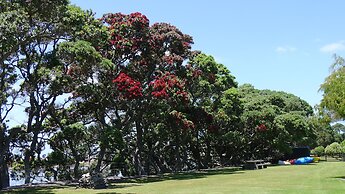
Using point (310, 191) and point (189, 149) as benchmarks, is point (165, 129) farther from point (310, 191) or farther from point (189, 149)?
point (310, 191)

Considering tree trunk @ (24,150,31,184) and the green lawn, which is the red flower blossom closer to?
the green lawn

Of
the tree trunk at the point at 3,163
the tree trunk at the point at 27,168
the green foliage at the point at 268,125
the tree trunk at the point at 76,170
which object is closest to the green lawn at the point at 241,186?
the tree trunk at the point at 3,163

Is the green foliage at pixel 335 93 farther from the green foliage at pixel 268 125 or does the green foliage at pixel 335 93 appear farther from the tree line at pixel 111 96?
the green foliage at pixel 268 125

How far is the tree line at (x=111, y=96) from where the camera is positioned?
19.0 m

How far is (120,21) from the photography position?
25.0 meters

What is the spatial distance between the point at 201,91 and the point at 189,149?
869 cm

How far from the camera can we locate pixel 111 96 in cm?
2386

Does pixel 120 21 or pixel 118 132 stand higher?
pixel 120 21

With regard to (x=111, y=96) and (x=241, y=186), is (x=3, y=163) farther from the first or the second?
(x=241, y=186)

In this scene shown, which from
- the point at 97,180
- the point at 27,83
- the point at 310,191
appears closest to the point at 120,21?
the point at 27,83

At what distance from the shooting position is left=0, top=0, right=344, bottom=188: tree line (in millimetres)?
18969

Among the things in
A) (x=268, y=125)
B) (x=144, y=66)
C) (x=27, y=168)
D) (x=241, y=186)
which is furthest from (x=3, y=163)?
(x=268, y=125)

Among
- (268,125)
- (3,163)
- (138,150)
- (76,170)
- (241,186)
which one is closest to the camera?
(241,186)

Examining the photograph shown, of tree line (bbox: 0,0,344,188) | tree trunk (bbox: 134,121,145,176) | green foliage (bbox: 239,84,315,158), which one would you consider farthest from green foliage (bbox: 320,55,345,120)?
green foliage (bbox: 239,84,315,158)
